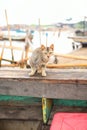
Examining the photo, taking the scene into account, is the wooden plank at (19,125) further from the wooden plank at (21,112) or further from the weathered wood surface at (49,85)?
the weathered wood surface at (49,85)

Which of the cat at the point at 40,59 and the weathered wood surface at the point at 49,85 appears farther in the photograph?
the cat at the point at 40,59

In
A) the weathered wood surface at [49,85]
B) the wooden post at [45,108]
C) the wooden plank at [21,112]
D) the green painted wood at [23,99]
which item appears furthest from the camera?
the green painted wood at [23,99]

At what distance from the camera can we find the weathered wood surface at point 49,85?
242 centimetres

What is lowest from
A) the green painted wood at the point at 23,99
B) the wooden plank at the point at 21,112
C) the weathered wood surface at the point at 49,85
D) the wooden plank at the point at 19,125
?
the wooden plank at the point at 19,125

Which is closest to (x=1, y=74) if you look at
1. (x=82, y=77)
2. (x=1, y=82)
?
(x=1, y=82)

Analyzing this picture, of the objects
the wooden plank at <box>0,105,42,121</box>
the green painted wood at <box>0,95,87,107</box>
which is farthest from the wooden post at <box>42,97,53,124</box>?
the green painted wood at <box>0,95,87,107</box>

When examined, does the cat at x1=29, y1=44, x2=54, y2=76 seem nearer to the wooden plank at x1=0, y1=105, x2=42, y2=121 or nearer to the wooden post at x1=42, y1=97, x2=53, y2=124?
the wooden post at x1=42, y1=97, x2=53, y2=124

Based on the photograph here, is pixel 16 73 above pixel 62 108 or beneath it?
above

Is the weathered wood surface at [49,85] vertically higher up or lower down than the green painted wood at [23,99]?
higher up

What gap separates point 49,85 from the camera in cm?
250

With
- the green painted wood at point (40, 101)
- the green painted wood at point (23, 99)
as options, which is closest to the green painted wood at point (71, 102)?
the green painted wood at point (40, 101)

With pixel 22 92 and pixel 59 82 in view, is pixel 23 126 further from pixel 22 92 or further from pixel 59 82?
pixel 59 82

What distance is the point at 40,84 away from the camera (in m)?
2.52

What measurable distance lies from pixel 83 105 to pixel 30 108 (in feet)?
2.30
